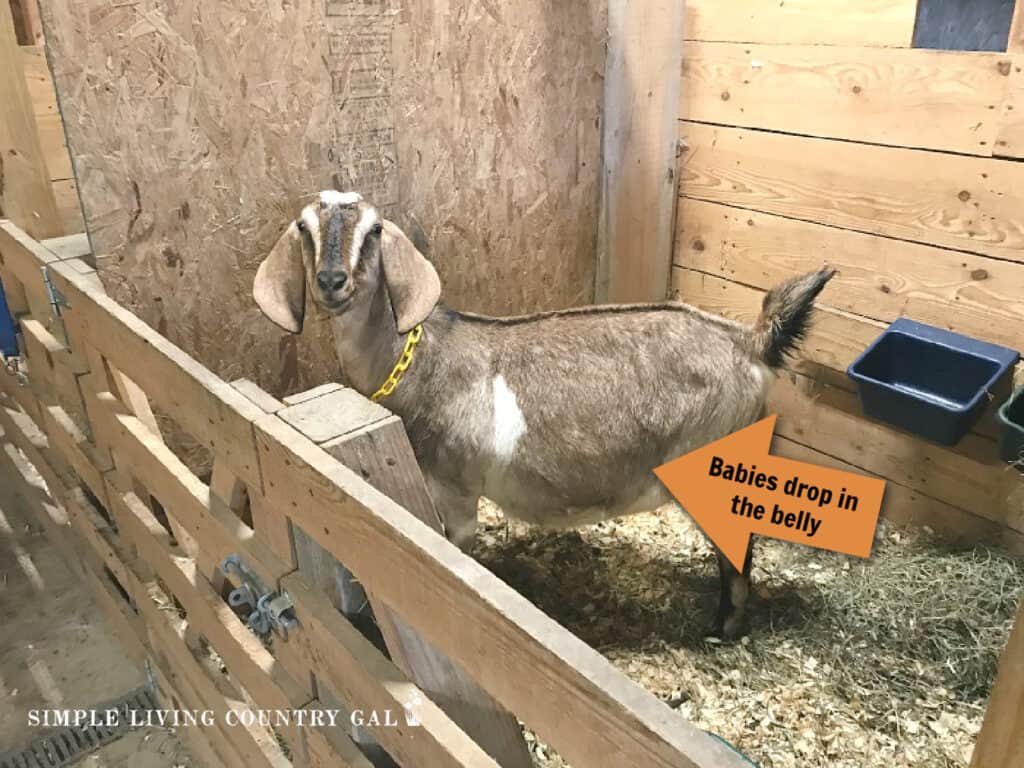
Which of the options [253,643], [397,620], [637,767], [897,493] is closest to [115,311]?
[253,643]

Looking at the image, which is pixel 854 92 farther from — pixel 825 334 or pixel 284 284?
pixel 284 284

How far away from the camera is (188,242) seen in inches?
83.6

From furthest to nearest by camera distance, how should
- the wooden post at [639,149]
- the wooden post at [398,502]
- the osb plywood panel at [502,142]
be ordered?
the wooden post at [639,149], the osb plywood panel at [502,142], the wooden post at [398,502]

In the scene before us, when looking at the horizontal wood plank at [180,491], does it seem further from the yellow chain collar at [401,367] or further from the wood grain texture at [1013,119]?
the wood grain texture at [1013,119]

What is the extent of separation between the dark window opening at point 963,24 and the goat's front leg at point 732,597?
57.9 inches

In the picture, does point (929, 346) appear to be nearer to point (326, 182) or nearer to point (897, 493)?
point (897, 493)

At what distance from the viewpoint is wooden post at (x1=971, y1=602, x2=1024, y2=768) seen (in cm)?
65

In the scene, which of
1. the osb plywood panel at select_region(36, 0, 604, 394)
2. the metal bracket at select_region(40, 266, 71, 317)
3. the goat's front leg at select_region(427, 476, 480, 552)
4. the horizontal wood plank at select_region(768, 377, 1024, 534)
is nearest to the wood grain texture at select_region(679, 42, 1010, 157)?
the osb plywood panel at select_region(36, 0, 604, 394)

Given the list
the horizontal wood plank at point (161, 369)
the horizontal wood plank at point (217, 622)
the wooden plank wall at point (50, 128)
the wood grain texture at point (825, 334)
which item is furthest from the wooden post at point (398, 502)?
the wooden plank wall at point (50, 128)

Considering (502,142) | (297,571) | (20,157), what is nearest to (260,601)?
(297,571)

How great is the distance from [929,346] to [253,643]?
203 cm

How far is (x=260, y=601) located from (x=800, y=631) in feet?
5.51

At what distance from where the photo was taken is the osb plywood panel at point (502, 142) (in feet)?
7.94

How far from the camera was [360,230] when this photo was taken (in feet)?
6.27
